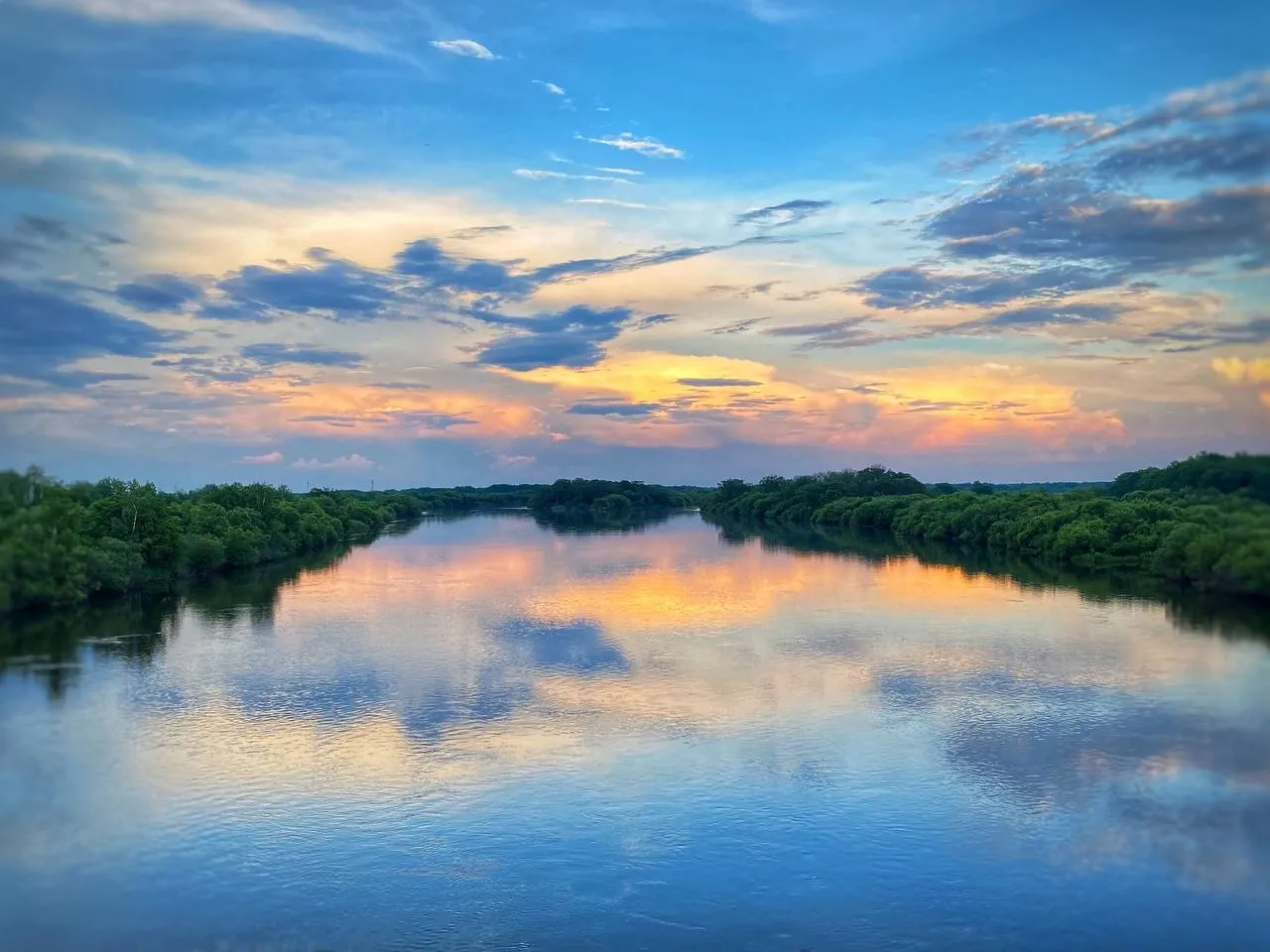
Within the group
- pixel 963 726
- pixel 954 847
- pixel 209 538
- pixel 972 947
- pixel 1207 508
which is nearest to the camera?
pixel 972 947

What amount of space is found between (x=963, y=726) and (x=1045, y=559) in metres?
31.0

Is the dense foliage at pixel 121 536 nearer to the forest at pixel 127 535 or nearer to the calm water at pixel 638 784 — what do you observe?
the forest at pixel 127 535

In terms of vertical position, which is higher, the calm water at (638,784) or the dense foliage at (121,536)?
the dense foliage at (121,536)

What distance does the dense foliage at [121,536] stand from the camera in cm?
3019

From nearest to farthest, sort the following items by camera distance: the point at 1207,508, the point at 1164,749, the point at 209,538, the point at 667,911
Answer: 1. the point at 667,911
2. the point at 1164,749
3. the point at 1207,508
4. the point at 209,538

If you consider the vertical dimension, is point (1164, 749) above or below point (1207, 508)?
below

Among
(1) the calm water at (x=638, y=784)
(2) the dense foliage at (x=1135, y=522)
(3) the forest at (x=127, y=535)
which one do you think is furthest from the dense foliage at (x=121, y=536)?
(2) the dense foliage at (x=1135, y=522)

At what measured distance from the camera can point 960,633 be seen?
96.9 ft

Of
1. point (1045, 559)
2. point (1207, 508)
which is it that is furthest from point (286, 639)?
point (1045, 559)

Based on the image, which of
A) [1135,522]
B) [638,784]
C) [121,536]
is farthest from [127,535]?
[1135,522]

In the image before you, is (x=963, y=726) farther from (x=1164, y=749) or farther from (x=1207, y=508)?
(x=1207, y=508)

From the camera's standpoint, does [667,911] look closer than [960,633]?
Yes

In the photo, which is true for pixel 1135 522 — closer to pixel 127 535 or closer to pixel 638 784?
pixel 638 784

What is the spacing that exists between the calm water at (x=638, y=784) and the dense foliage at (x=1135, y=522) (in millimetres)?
2931
